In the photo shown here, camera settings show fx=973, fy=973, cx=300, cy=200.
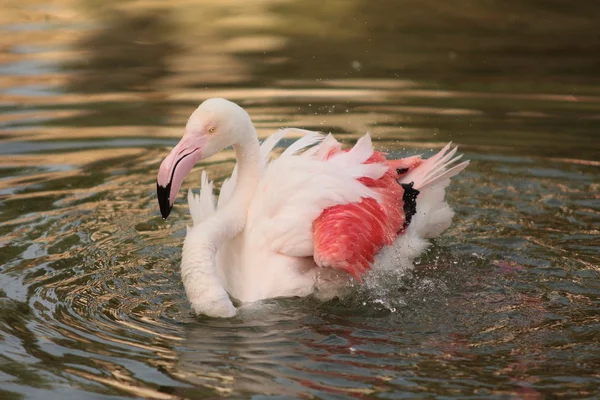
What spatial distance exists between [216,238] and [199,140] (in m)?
0.61

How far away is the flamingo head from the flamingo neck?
7.4 inches

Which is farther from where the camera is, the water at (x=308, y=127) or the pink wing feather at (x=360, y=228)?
the pink wing feather at (x=360, y=228)

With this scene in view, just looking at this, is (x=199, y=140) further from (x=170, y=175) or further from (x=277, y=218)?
(x=277, y=218)

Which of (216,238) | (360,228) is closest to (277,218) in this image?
(216,238)

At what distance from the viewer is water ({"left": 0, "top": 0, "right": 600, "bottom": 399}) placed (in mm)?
4941

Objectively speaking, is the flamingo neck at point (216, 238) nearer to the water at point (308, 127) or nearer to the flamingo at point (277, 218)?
the flamingo at point (277, 218)

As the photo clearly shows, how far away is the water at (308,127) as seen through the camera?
494 centimetres

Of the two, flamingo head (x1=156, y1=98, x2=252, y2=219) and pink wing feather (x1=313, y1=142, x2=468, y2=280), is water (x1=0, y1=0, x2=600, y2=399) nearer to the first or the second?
pink wing feather (x1=313, y1=142, x2=468, y2=280)

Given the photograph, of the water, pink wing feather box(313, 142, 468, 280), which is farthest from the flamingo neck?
pink wing feather box(313, 142, 468, 280)

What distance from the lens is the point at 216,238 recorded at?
591 centimetres

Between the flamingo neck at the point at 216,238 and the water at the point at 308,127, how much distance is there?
0.17 m

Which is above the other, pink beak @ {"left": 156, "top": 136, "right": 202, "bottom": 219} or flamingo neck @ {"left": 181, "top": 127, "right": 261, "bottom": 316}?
pink beak @ {"left": 156, "top": 136, "right": 202, "bottom": 219}

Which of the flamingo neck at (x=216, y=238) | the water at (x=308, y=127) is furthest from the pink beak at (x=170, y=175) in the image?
the water at (x=308, y=127)

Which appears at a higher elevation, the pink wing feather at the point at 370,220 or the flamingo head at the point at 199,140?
the flamingo head at the point at 199,140
